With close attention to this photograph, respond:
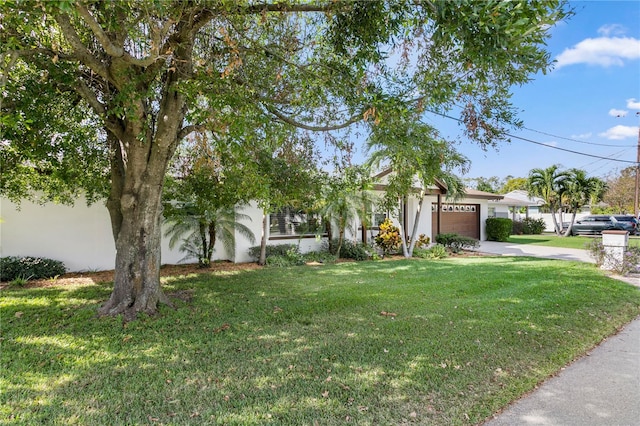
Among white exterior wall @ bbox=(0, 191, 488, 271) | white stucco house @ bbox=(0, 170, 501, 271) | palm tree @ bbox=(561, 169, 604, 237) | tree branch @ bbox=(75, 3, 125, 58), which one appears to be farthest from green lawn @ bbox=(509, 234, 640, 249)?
tree branch @ bbox=(75, 3, 125, 58)

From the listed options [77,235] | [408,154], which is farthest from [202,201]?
[408,154]

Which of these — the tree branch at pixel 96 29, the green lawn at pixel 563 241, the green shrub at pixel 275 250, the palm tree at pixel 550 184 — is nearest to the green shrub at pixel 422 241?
the green shrub at pixel 275 250

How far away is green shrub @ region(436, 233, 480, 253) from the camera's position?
15.9 m

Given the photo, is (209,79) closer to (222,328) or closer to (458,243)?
(222,328)

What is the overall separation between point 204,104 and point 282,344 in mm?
4222

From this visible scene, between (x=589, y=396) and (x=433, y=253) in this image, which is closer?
(x=589, y=396)

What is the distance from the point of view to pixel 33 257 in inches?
368

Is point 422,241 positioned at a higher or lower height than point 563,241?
higher

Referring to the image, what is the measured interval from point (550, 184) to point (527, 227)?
376 cm

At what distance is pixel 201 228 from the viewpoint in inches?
411

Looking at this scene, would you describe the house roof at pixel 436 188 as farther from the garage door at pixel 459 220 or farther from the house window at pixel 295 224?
the house window at pixel 295 224

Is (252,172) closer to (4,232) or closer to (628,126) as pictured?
(4,232)

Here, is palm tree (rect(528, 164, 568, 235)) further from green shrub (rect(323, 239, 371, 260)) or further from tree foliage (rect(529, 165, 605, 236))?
green shrub (rect(323, 239, 371, 260))

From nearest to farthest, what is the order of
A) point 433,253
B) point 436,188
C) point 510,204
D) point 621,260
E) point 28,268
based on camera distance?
point 28,268, point 621,260, point 433,253, point 436,188, point 510,204
